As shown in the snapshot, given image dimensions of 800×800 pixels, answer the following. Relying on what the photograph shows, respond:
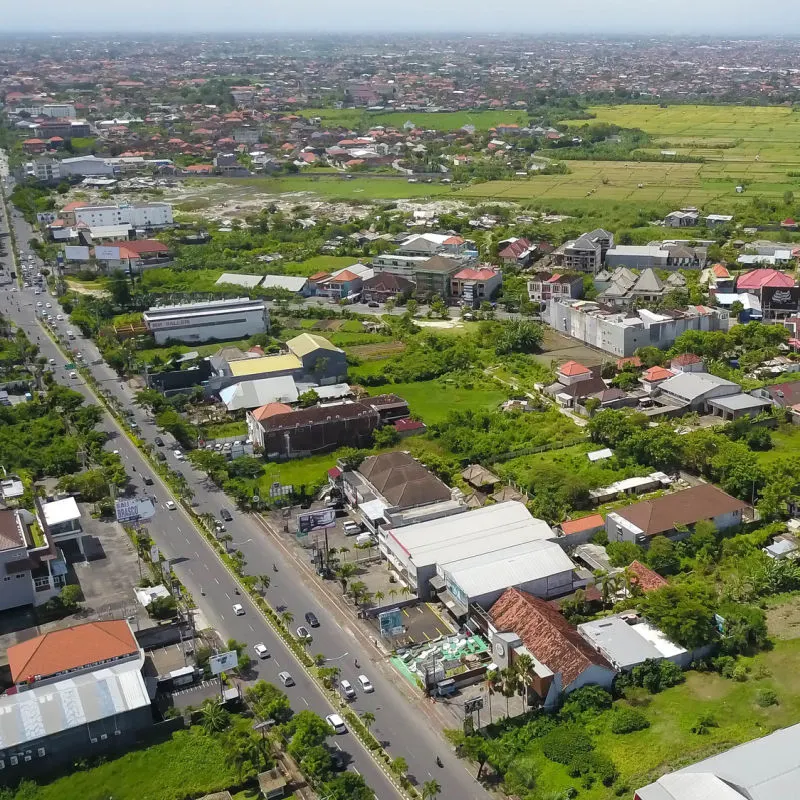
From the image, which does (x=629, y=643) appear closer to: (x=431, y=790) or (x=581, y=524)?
(x=581, y=524)

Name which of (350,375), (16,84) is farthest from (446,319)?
(16,84)

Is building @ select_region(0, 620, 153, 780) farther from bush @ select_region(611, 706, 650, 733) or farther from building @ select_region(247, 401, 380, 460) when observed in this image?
building @ select_region(247, 401, 380, 460)

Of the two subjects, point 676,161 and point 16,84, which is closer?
point 676,161

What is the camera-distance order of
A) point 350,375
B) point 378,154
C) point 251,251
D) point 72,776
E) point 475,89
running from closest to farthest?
point 72,776 < point 350,375 < point 251,251 < point 378,154 < point 475,89

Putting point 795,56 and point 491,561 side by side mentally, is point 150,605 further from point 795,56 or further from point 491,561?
point 795,56

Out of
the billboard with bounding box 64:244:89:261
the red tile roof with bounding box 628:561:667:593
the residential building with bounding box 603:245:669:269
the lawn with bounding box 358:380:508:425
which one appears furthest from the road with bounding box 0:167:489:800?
the residential building with bounding box 603:245:669:269

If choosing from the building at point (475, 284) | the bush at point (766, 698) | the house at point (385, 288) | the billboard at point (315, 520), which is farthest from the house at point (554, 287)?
the bush at point (766, 698)

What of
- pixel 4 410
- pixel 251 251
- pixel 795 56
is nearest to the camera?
pixel 4 410
